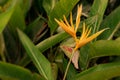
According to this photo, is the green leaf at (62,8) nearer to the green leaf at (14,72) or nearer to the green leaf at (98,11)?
the green leaf at (98,11)

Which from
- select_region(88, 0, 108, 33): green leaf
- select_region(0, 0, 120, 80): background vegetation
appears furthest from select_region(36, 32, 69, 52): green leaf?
select_region(88, 0, 108, 33): green leaf

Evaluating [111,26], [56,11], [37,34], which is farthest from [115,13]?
[37,34]

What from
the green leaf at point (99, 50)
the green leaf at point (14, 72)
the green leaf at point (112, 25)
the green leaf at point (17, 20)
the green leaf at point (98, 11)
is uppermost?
the green leaf at point (17, 20)

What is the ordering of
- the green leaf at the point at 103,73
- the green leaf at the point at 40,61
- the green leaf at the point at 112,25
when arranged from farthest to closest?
the green leaf at the point at 112,25, the green leaf at the point at 40,61, the green leaf at the point at 103,73

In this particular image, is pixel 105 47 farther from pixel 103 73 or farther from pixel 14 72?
pixel 14 72

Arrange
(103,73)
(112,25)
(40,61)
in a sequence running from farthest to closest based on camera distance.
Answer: (112,25) → (40,61) → (103,73)

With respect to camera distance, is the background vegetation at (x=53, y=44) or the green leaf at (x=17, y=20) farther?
the green leaf at (x=17, y=20)

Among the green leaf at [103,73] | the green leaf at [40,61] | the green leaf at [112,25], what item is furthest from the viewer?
the green leaf at [112,25]

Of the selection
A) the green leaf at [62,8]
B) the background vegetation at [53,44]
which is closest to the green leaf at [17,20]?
the background vegetation at [53,44]

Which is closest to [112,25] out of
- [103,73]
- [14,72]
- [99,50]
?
[99,50]
